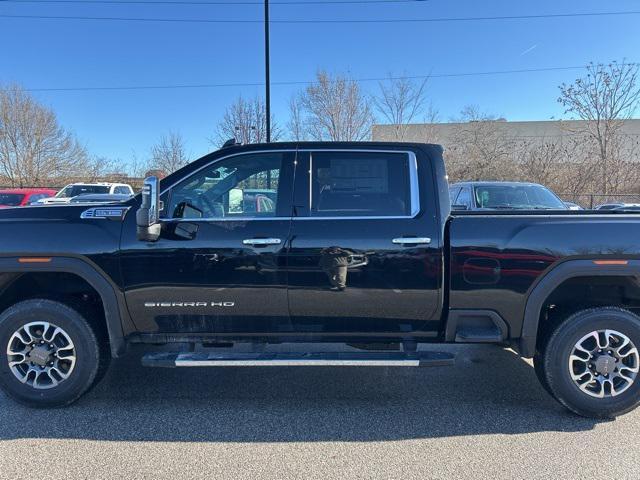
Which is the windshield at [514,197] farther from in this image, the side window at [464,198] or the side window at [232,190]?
the side window at [232,190]

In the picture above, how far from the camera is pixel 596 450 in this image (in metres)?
3.04

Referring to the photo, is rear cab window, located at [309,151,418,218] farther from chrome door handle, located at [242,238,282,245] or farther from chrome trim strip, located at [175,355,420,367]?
chrome trim strip, located at [175,355,420,367]

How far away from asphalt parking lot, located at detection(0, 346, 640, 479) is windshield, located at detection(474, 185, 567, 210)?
4.85 metres

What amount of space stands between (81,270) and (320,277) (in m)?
1.77

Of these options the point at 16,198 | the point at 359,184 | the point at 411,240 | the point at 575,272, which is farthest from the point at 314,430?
the point at 16,198

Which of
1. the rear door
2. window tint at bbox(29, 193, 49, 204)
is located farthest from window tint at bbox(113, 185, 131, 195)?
the rear door

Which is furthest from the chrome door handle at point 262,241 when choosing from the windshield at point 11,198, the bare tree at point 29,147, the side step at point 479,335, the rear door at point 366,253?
the bare tree at point 29,147

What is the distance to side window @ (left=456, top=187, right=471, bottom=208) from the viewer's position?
8873 mm

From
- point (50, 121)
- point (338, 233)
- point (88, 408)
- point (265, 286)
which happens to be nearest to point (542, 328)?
point (338, 233)

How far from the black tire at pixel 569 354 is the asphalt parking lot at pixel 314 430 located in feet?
0.45

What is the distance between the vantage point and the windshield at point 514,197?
333 inches

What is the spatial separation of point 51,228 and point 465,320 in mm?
3163

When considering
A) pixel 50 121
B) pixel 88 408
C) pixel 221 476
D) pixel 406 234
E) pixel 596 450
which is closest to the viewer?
pixel 221 476

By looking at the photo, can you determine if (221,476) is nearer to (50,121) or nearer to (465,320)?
(465,320)
